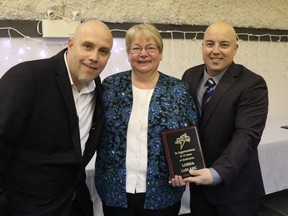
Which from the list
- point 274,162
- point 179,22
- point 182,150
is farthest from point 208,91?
point 179,22

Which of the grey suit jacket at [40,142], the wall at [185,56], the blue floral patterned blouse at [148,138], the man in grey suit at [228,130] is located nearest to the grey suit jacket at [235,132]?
the man in grey suit at [228,130]

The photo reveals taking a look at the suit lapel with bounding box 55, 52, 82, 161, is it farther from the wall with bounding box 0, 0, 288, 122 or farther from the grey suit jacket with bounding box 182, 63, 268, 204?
the wall with bounding box 0, 0, 288, 122

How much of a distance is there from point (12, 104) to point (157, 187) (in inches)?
24.4

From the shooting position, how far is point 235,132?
1.25 m

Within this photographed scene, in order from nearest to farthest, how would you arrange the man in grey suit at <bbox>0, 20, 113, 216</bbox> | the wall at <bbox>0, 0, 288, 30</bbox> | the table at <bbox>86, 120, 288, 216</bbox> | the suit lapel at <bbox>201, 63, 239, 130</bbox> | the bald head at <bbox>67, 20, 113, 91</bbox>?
1. the man in grey suit at <bbox>0, 20, 113, 216</bbox>
2. the bald head at <bbox>67, 20, 113, 91</bbox>
3. the suit lapel at <bbox>201, 63, 239, 130</bbox>
4. the wall at <bbox>0, 0, 288, 30</bbox>
5. the table at <bbox>86, 120, 288, 216</bbox>

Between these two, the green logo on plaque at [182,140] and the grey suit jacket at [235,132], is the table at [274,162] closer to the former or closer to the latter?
the grey suit jacket at [235,132]

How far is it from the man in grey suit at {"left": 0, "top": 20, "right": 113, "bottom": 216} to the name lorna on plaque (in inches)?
11.0

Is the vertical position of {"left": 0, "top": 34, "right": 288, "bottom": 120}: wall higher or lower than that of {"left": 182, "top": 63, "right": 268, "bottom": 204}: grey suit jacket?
higher

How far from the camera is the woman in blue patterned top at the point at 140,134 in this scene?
3.96 ft

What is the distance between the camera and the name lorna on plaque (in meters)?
1.19

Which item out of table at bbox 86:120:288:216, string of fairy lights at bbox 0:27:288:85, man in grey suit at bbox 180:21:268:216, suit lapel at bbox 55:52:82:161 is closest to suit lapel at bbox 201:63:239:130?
man in grey suit at bbox 180:21:268:216

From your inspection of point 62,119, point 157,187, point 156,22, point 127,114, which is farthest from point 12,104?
point 156,22

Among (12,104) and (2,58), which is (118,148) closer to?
(12,104)

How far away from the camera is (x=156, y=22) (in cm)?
219
